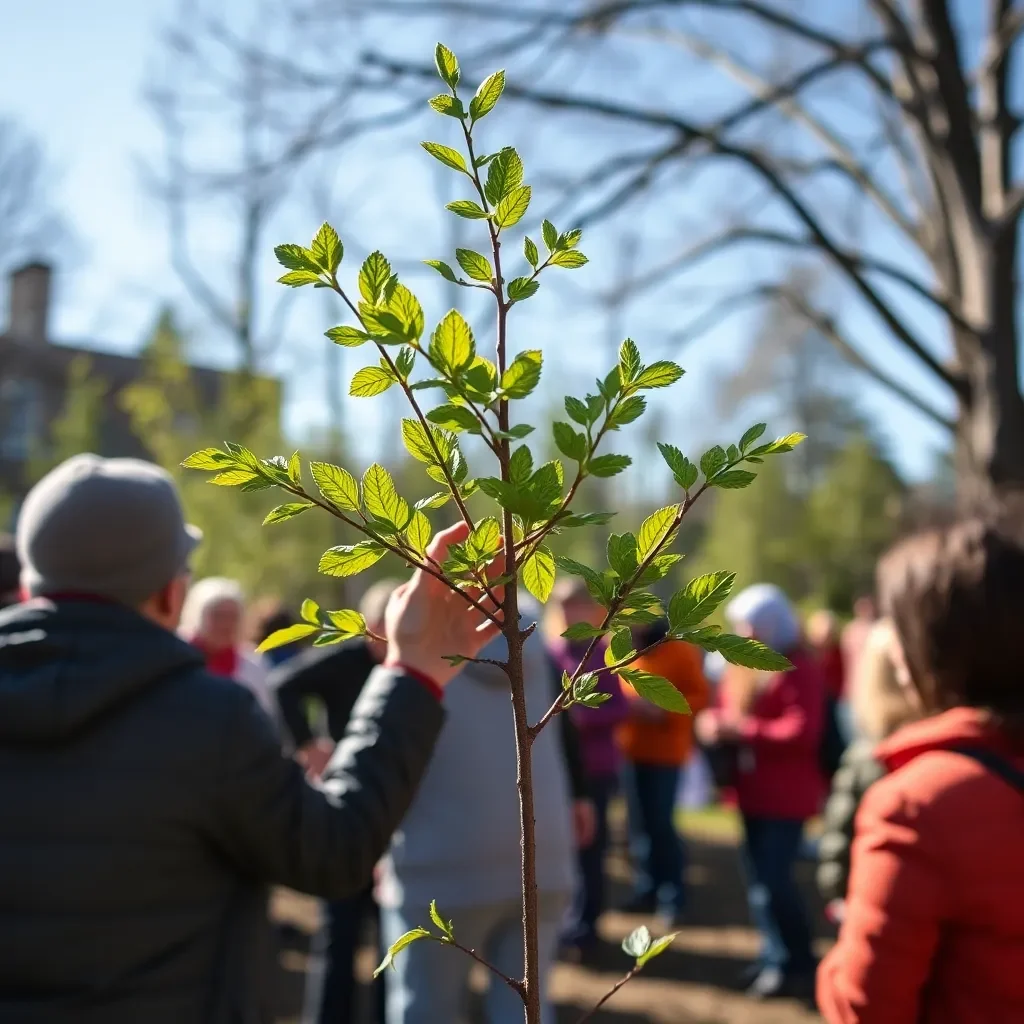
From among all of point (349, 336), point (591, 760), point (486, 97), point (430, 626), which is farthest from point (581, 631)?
point (591, 760)

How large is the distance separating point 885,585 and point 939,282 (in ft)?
16.4

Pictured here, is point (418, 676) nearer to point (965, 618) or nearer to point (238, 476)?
point (238, 476)

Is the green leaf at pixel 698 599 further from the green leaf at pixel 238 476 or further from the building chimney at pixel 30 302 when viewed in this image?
the building chimney at pixel 30 302

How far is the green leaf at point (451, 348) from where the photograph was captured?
2.10 feet

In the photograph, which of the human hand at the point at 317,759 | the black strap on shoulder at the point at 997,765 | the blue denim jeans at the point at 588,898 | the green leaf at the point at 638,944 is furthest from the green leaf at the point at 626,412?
the blue denim jeans at the point at 588,898

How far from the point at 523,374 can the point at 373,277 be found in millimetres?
116

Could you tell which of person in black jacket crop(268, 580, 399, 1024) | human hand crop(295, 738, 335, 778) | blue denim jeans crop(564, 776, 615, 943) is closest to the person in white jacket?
person in black jacket crop(268, 580, 399, 1024)

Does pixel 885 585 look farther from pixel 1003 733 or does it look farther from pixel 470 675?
pixel 470 675

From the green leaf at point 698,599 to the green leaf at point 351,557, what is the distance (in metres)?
0.22

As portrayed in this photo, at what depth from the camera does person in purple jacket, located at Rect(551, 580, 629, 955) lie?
4941 millimetres

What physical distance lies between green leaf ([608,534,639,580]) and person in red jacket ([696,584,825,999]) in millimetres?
3597

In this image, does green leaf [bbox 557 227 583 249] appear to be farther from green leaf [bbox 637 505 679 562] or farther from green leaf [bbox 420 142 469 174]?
green leaf [bbox 637 505 679 562]

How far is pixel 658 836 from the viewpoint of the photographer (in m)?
5.44

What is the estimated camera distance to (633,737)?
219 inches
